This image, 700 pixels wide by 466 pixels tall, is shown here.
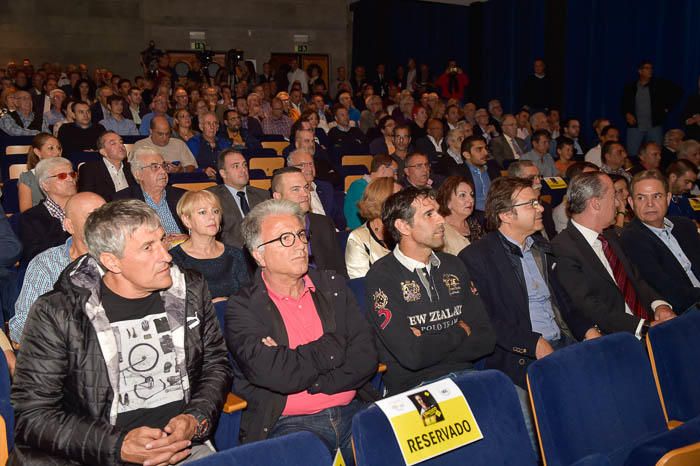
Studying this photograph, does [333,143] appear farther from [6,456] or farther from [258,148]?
[6,456]

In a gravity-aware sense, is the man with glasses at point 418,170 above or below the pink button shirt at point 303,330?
above

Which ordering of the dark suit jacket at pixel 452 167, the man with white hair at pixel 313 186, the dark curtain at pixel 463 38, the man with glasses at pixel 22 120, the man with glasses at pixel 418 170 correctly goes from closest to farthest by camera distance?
1. the man with white hair at pixel 313 186
2. the man with glasses at pixel 418 170
3. the dark suit jacket at pixel 452 167
4. the man with glasses at pixel 22 120
5. the dark curtain at pixel 463 38

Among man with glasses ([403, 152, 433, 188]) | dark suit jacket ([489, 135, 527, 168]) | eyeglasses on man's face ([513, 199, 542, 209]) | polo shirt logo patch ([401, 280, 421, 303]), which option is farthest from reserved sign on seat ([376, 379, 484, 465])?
dark suit jacket ([489, 135, 527, 168])

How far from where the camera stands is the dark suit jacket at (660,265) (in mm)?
3635

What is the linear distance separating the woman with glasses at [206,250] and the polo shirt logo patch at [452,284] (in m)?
1.20

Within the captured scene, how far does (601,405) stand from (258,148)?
6673 millimetres

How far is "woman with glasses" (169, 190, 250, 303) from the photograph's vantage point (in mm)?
3395

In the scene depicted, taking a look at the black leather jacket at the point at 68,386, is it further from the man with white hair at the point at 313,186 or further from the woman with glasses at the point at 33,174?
the woman with glasses at the point at 33,174

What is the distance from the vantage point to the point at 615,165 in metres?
6.92

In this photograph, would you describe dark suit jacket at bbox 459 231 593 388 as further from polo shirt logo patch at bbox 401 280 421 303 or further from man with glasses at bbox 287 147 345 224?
man with glasses at bbox 287 147 345 224

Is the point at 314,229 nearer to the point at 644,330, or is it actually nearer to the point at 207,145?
the point at 644,330

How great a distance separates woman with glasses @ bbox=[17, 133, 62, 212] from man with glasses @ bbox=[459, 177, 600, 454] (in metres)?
3.53

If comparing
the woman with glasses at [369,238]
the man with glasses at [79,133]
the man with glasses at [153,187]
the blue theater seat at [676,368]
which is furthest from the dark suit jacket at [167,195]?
the man with glasses at [79,133]

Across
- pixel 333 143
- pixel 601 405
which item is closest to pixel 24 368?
pixel 601 405
